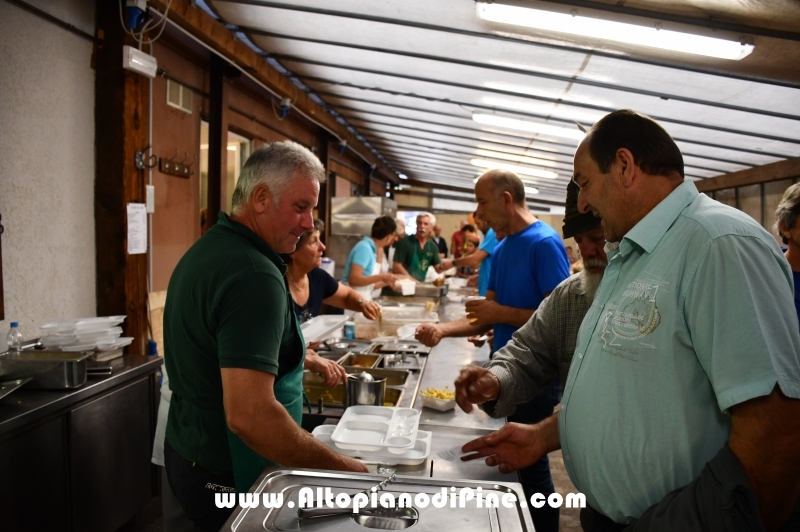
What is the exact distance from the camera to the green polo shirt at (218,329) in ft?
4.98

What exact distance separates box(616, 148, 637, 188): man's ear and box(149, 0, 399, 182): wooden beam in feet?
10.9

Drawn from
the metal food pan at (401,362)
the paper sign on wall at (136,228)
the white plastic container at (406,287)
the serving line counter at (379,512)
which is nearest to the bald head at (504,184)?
the metal food pan at (401,362)

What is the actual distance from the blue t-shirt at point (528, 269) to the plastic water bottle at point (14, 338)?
2.63 meters

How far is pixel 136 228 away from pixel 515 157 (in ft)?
21.2

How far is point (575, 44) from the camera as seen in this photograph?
3.67 meters

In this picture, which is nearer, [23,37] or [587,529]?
[587,529]

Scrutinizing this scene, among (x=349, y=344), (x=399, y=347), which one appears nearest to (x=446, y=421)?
(x=399, y=347)

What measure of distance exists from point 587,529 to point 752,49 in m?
3.04

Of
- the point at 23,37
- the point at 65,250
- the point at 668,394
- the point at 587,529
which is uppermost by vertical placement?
the point at 23,37

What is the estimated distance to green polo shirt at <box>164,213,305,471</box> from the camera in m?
1.52

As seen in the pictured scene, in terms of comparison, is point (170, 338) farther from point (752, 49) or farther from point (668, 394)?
point (752, 49)

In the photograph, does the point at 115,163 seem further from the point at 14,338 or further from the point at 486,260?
the point at 486,260

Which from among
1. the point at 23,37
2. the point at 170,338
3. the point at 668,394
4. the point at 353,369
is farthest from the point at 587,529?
the point at 23,37

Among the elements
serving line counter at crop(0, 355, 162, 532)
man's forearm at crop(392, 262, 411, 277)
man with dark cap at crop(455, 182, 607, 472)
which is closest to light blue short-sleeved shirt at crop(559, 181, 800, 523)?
man with dark cap at crop(455, 182, 607, 472)
